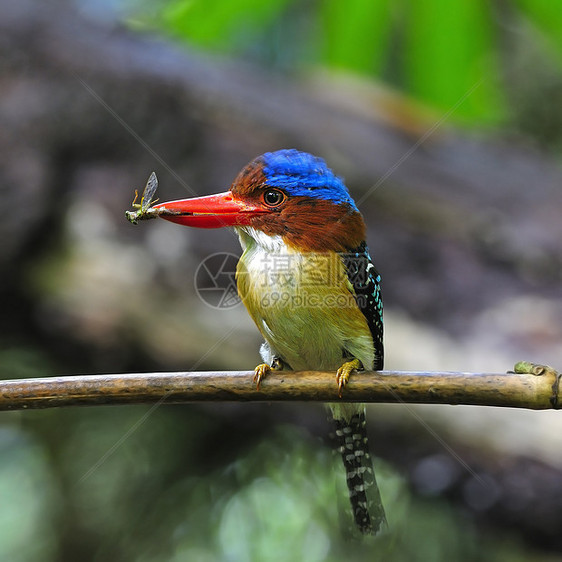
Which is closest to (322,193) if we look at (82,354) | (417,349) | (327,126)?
(417,349)

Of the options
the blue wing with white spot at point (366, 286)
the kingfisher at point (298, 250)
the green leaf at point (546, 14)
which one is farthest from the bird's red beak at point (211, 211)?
the green leaf at point (546, 14)

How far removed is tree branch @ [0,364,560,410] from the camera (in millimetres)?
1654

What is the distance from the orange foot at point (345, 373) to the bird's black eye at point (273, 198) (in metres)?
0.57

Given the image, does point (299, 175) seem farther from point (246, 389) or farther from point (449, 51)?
point (449, 51)

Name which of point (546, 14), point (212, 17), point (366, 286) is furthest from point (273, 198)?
point (546, 14)

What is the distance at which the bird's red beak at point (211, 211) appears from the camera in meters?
2.03

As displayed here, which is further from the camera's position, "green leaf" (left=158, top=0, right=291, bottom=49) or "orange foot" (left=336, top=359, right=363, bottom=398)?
"green leaf" (left=158, top=0, right=291, bottom=49)

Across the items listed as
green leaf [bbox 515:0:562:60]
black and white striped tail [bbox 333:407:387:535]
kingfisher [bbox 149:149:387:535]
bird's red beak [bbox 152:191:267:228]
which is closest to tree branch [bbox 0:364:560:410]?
kingfisher [bbox 149:149:387:535]

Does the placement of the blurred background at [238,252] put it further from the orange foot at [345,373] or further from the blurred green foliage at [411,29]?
the orange foot at [345,373]

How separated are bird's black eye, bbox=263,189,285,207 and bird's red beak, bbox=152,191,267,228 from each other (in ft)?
0.10

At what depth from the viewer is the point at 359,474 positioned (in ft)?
8.30

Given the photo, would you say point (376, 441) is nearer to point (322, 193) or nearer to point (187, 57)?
point (322, 193)

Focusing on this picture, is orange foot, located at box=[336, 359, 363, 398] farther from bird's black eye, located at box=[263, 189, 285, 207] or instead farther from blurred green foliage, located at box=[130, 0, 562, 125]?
blurred green foliage, located at box=[130, 0, 562, 125]

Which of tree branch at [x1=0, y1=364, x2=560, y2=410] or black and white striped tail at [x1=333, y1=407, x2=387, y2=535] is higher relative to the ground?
tree branch at [x1=0, y1=364, x2=560, y2=410]
